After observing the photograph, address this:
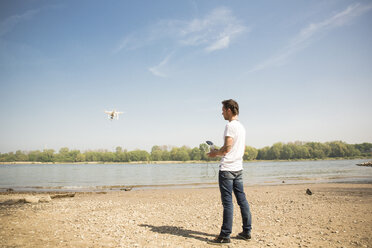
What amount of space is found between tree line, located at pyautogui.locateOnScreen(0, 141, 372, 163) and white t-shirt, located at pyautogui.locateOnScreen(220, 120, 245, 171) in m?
153

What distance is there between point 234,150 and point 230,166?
1.19ft

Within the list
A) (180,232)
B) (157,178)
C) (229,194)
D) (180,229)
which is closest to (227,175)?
(229,194)

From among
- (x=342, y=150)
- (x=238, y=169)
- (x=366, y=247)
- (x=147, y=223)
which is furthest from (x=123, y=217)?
(x=342, y=150)

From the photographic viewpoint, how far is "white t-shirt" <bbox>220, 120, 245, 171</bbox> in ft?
16.3

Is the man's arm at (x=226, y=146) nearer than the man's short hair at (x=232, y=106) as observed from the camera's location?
Yes

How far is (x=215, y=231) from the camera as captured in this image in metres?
6.16

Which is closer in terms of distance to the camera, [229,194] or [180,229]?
[229,194]

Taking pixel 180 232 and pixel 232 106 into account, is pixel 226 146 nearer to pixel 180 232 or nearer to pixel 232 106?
pixel 232 106

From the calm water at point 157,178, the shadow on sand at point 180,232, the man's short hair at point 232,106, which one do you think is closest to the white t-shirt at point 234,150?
the man's short hair at point 232,106

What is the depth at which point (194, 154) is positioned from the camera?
6865 inches

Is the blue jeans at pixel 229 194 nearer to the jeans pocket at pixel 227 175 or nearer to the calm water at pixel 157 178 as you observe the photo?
the jeans pocket at pixel 227 175

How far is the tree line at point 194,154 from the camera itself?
521ft

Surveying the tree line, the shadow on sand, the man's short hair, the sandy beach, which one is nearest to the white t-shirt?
the man's short hair

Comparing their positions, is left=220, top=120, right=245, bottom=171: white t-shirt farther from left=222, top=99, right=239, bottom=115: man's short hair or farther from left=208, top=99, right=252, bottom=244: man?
left=222, top=99, right=239, bottom=115: man's short hair
